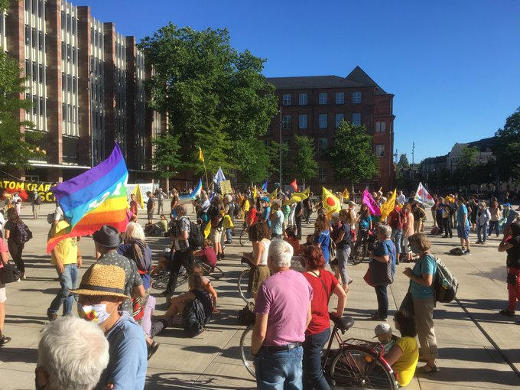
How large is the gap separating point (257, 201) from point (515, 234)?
11.3 meters

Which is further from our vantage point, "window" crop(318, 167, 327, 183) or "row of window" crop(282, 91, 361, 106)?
"window" crop(318, 167, 327, 183)

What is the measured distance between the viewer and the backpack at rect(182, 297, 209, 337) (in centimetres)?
646

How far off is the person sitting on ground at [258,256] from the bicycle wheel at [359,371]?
2.80 m

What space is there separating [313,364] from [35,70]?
48.7 meters

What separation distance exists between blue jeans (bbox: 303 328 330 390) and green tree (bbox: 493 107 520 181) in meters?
71.5

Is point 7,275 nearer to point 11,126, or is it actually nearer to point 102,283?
point 102,283

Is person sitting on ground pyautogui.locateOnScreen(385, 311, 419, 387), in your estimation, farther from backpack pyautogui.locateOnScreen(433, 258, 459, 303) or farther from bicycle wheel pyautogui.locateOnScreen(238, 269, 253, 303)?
bicycle wheel pyautogui.locateOnScreen(238, 269, 253, 303)

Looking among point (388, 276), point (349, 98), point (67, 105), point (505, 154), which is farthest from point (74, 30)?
point (505, 154)

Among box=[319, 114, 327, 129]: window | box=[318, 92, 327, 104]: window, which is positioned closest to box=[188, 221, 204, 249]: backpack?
box=[319, 114, 327, 129]: window

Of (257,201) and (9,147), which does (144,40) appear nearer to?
(9,147)

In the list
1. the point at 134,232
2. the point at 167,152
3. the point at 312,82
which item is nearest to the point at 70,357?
the point at 134,232

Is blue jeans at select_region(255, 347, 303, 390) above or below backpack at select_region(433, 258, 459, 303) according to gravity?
below

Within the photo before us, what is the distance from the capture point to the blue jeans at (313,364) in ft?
12.7

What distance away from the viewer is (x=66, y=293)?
22.1ft
